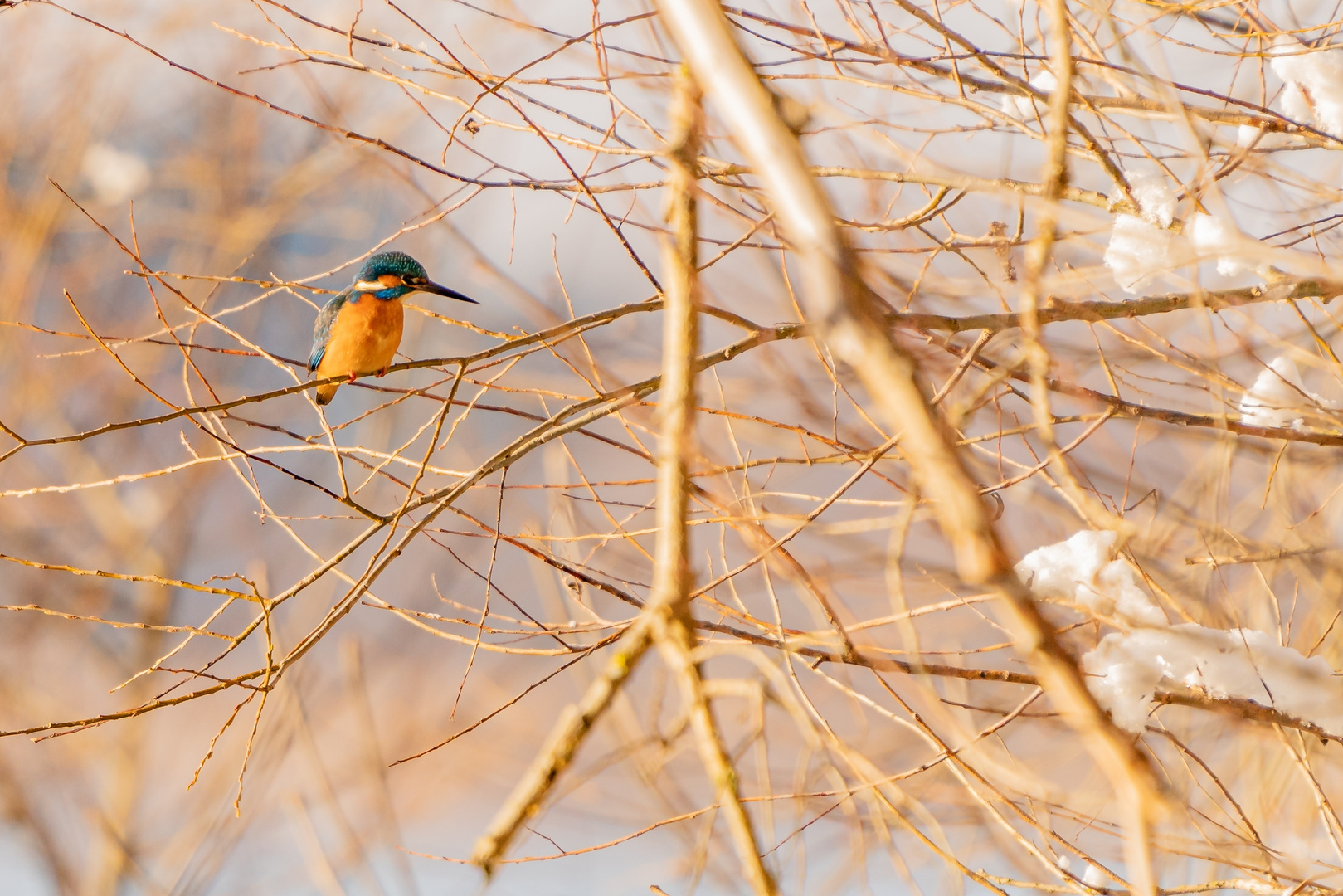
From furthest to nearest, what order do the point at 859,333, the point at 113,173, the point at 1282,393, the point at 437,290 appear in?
the point at 113,173
the point at 437,290
the point at 1282,393
the point at 859,333

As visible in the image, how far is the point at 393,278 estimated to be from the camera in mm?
3561

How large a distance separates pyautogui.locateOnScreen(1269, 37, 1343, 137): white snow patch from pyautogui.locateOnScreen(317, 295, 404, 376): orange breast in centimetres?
275

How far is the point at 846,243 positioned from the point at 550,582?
79.9 inches

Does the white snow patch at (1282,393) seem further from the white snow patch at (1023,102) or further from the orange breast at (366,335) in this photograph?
the orange breast at (366,335)

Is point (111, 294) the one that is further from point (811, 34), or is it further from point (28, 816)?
point (811, 34)

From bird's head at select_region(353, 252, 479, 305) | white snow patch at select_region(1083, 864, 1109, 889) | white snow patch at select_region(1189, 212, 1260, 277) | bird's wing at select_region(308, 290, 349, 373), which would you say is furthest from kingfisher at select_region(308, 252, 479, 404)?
white snow patch at select_region(1083, 864, 1109, 889)

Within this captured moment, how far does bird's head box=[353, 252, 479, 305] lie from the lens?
11.6 ft

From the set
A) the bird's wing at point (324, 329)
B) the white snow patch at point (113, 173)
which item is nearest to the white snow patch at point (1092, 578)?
the bird's wing at point (324, 329)

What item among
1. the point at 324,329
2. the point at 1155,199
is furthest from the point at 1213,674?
the point at 324,329

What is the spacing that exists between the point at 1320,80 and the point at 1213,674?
126 cm

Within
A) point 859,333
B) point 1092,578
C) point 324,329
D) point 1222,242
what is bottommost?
point 1092,578

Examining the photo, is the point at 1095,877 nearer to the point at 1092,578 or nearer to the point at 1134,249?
the point at 1092,578

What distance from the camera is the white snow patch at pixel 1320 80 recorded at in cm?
190

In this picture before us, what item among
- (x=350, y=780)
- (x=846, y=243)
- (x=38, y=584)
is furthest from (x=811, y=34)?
(x=38, y=584)
